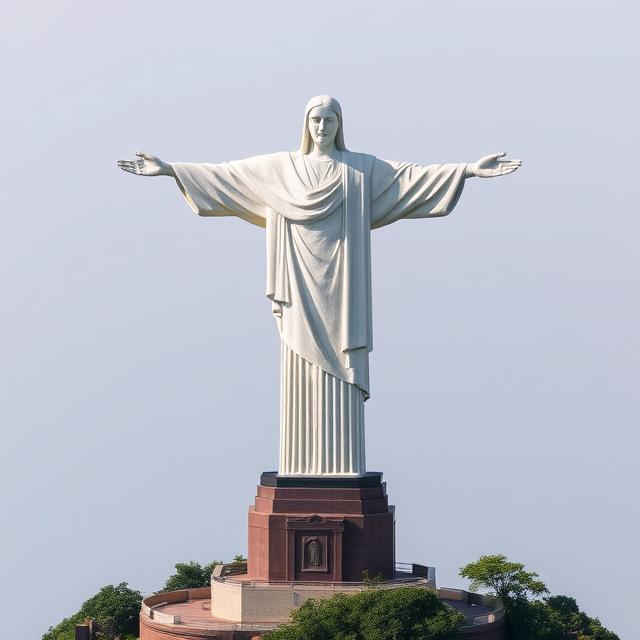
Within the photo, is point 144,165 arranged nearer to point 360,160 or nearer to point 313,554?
point 360,160

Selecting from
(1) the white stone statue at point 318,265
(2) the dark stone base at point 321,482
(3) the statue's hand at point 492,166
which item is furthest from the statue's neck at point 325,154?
(2) the dark stone base at point 321,482

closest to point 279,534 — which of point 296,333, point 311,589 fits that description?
point 311,589

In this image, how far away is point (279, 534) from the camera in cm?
4419

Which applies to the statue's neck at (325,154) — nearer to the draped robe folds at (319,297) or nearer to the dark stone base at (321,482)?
the draped robe folds at (319,297)

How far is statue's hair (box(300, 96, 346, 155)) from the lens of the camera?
150 ft

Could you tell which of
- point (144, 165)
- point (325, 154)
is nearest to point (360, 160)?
point (325, 154)

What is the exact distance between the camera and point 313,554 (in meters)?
44.0

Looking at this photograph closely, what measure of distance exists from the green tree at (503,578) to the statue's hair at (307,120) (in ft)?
37.5

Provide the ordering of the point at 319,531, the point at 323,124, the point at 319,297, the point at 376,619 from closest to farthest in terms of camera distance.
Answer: the point at 376,619 → the point at 319,531 → the point at 319,297 → the point at 323,124

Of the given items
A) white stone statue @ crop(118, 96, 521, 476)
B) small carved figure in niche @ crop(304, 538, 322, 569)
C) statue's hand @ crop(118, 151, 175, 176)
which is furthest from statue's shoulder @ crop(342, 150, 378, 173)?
small carved figure in niche @ crop(304, 538, 322, 569)

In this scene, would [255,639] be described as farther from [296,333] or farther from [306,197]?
[306,197]

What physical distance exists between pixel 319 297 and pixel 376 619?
9074mm

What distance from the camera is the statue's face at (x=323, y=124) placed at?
45.8 metres

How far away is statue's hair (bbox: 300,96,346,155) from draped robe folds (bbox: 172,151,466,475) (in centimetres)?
35
